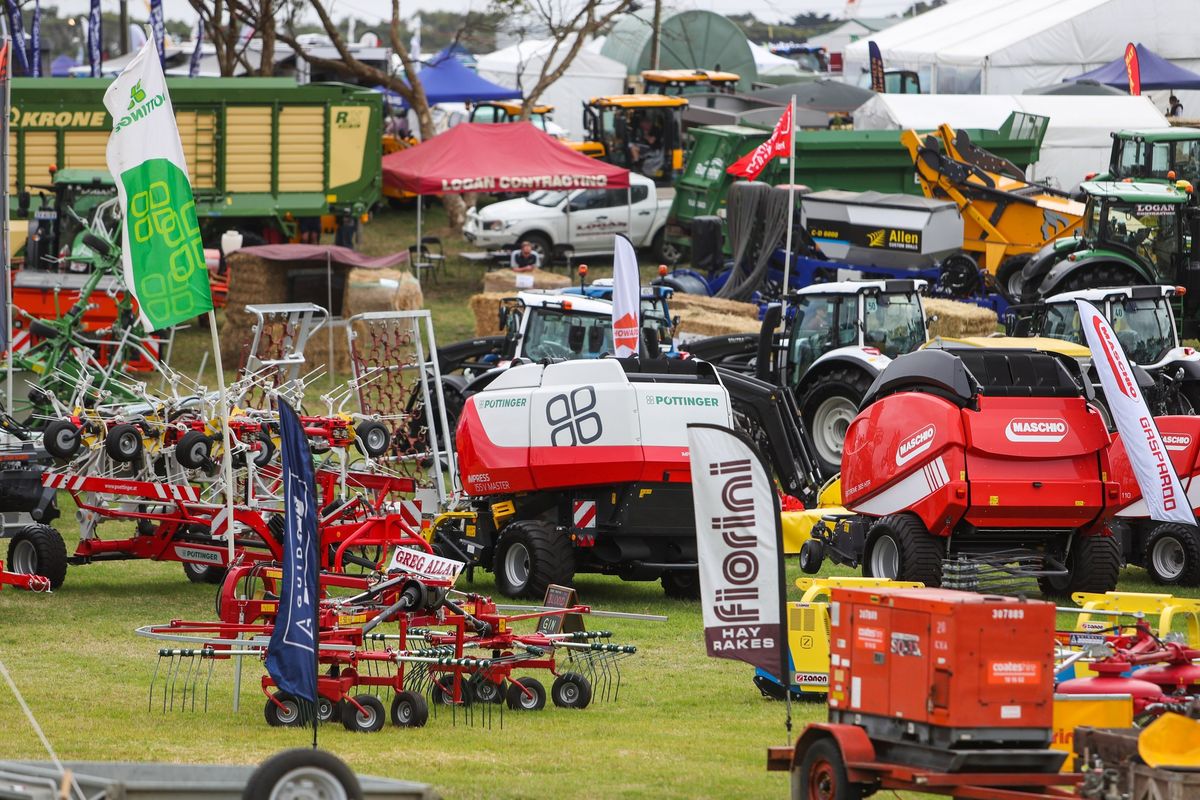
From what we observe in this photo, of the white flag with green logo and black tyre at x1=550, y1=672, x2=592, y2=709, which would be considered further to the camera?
the white flag with green logo

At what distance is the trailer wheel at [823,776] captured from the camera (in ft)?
26.3

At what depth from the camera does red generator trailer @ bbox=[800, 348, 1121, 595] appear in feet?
47.2

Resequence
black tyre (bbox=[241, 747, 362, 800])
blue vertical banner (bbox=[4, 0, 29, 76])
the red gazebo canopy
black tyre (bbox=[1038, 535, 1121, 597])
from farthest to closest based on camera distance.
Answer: blue vertical banner (bbox=[4, 0, 29, 76]) < the red gazebo canopy < black tyre (bbox=[1038, 535, 1121, 597]) < black tyre (bbox=[241, 747, 362, 800])

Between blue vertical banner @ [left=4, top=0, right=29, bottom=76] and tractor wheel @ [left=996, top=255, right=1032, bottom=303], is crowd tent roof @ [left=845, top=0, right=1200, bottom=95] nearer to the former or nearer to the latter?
tractor wheel @ [left=996, top=255, right=1032, bottom=303]

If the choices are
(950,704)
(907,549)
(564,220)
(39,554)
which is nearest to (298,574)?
(950,704)

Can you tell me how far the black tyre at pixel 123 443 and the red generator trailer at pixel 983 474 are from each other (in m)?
5.63

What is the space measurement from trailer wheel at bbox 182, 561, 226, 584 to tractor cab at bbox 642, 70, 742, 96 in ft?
103

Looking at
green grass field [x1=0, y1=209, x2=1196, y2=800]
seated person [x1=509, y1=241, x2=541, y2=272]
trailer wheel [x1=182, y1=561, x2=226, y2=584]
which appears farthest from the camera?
seated person [x1=509, y1=241, x2=541, y2=272]

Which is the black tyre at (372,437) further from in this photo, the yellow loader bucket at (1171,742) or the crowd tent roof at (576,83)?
the crowd tent roof at (576,83)

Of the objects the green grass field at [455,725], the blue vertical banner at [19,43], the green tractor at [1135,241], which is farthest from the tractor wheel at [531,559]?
the blue vertical banner at [19,43]

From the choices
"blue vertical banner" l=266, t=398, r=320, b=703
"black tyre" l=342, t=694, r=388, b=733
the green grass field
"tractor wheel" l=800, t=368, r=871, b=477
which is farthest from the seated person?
"blue vertical banner" l=266, t=398, r=320, b=703

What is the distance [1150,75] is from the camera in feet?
142

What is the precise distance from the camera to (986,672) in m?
7.77

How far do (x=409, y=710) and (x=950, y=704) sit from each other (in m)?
3.87
